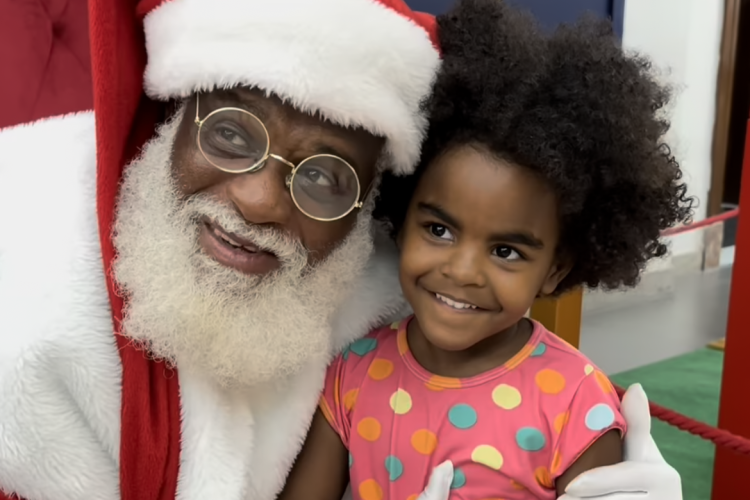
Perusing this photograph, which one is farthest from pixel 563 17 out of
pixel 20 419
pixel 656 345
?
pixel 656 345

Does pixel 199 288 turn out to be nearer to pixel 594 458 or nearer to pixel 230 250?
pixel 230 250

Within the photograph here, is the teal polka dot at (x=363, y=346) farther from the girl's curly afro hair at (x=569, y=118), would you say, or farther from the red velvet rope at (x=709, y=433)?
the red velvet rope at (x=709, y=433)

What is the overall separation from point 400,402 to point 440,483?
128mm

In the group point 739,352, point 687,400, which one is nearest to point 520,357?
point 739,352

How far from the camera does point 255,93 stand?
863 mm

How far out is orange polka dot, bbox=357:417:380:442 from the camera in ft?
3.38

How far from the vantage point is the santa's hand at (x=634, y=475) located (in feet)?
2.99

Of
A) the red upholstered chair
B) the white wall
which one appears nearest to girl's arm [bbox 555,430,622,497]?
the red upholstered chair

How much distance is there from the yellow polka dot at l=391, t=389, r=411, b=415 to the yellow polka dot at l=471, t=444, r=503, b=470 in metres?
0.11

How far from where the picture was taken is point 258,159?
87cm

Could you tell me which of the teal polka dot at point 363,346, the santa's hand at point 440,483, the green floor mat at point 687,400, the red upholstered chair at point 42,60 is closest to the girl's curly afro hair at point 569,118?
the teal polka dot at point 363,346

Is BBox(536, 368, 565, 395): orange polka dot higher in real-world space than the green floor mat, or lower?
higher

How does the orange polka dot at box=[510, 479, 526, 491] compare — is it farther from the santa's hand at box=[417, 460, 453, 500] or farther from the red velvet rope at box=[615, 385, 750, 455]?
the red velvet rope at box=[615, 385, 750, 455]

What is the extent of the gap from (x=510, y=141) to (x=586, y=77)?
0.41 ft
